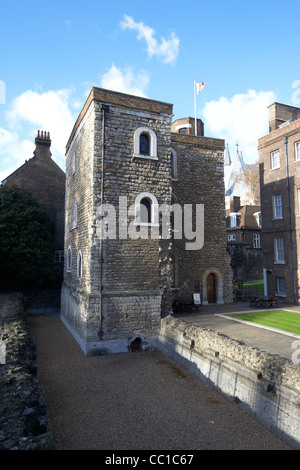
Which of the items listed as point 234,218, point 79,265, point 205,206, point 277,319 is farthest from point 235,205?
point 79,265

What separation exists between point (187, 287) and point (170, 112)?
31.7 feet

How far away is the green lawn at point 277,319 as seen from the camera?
11.9 meters

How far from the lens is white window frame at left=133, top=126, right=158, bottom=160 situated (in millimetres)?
13055

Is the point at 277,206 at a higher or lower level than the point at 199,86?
lower

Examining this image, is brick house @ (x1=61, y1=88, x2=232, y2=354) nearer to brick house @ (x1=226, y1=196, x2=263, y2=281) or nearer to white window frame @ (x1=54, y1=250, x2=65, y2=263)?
white window frame @ (x1=54, y1=250, x2=65, y2=263)

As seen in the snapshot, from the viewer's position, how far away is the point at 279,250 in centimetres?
2038

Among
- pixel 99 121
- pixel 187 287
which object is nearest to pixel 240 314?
pixel 187 287

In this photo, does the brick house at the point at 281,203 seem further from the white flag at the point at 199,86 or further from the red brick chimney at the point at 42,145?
the red brick chimney at the point at 42,145

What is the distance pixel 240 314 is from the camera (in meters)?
14.8

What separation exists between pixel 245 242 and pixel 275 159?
16.6 metres

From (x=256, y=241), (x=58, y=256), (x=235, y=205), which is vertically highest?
(x=235, y=205)

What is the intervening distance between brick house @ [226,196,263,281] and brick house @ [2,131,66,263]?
64.0 ft

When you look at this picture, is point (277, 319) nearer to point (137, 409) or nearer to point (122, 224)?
point (122, 224)

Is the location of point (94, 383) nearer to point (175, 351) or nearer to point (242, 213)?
point (175, 351)
